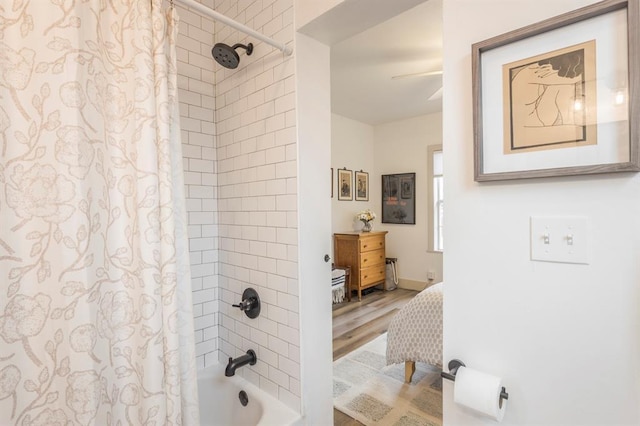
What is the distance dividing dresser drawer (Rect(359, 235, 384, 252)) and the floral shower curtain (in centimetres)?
345

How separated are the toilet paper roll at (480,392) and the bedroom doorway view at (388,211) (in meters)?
1.31

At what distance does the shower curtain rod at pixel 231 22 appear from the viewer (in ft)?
3.63

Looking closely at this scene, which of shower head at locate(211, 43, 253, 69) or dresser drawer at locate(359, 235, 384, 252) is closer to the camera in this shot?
shower head at locate(211, 43, 253, 69)

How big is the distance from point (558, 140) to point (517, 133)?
94mm

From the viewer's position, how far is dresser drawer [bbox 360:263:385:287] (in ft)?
14.6

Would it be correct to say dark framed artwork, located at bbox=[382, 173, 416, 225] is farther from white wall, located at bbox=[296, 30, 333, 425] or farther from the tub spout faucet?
the tub spout faucet

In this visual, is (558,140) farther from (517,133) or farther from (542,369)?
(542,369)

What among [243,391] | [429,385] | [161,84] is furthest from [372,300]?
[161,84]

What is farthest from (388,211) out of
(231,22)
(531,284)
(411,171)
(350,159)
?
(531,284)

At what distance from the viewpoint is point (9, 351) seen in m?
0.84

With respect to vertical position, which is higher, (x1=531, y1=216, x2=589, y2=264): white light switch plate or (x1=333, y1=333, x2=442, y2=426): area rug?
(x1=531, y1=216, x2=589, y2=264): white light switch plate

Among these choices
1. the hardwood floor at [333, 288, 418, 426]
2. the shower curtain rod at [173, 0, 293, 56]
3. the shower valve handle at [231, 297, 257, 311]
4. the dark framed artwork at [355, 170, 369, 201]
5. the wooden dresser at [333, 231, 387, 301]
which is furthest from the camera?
the dark framed artwork at [355, 170, 369, 201]

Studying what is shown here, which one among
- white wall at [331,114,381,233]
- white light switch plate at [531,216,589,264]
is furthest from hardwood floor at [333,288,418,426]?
white light switch plate at [531,216,589,264]

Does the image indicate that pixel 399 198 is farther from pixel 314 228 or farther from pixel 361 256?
pixel 314 228
